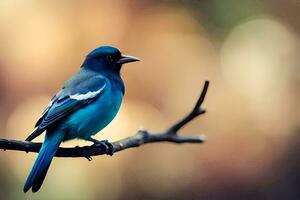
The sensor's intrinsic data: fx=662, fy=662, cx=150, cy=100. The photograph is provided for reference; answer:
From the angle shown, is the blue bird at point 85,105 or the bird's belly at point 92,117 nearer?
the blue bird at point 85,105

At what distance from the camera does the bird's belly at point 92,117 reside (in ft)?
12.1

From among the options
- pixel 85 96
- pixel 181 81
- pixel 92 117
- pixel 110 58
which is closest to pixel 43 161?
pixel 92 117

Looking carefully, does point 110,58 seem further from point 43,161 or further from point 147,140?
point 43,161

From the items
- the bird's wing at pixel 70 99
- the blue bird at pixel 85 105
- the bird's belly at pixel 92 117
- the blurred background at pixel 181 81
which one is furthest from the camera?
the blurred background at pixel 181 81

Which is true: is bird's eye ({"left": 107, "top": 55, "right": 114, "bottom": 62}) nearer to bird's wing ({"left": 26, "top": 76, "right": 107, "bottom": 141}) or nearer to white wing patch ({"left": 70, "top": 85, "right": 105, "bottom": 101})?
bird's wing ({"left": 26, "top": 76, "right": 107, "bottom": 141})

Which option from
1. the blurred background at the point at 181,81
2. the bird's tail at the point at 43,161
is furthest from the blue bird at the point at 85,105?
the blurred background at the point at 181,81

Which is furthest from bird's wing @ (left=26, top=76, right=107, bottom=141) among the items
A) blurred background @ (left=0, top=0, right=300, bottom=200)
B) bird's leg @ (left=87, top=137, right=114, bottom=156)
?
blurred background @ (left=0, top=0, right=300, bottom=200)

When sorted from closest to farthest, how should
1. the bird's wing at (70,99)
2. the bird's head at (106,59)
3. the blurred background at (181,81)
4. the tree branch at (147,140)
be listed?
1. the tree branch at (147,140)
2. the bird's wing at (70,99)
3. the bird's head at (106,59)
4. the blurred background at (181,81)

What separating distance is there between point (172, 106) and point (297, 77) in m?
1.74

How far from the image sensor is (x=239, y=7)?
822 centimetres

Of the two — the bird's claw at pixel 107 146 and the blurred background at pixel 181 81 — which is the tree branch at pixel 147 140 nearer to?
the bird's claw at pixel 107 146

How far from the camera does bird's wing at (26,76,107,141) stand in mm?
3590

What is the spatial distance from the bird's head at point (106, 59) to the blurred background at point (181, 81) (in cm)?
238

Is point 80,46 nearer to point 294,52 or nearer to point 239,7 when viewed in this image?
point 239,7
